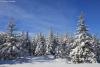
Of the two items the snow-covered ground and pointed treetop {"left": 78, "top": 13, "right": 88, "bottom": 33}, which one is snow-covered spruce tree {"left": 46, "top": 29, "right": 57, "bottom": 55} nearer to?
the snow-covered ground

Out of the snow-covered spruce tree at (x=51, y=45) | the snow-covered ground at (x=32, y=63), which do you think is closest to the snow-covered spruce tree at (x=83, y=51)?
the snow-covered ground at (x=32, y=63)

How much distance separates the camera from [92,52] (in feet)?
109

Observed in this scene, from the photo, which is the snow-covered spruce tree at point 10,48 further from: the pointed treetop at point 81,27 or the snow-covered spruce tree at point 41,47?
the snow-covered spruce tree at point 41,47

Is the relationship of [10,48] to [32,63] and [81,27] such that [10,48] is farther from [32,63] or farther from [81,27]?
[32,63]

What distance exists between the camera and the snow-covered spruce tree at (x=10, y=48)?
46500 millimetres

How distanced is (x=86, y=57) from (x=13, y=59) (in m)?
22.1

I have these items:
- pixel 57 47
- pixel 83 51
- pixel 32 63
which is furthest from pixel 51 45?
pixel 32 63

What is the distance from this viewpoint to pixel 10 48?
46500mm

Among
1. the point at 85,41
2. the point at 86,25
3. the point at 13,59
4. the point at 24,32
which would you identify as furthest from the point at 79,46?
the point at 24,32

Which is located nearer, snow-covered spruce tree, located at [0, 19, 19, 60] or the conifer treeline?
the conifer treeline

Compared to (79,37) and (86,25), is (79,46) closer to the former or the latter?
(79,37)

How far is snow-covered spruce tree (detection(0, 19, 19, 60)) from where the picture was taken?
46.5 metres

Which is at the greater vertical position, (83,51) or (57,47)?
(57,47)

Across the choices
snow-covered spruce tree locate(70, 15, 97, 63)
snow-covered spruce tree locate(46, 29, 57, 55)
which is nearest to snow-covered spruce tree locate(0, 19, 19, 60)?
snow-covered spruce tree locate(70, 15, 97, 63)
